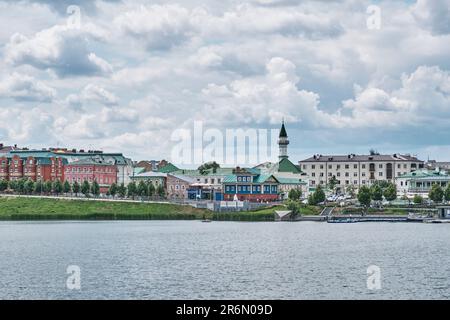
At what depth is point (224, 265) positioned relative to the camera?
7838 cm

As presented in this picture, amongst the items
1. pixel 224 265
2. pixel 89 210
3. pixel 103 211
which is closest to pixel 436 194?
pixel 103 211

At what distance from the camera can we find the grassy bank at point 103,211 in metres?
181

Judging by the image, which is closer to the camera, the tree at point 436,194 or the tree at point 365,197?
the tree at point 365,197

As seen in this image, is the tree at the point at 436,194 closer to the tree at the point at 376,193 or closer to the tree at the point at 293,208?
the tree at the point at 376,193

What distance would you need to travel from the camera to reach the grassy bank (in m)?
181

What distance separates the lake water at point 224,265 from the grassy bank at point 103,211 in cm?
5610

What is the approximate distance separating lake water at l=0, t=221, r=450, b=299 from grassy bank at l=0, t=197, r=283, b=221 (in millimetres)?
56101

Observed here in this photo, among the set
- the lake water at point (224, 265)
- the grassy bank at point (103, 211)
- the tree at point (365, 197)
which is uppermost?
the tree at point (365, 197)

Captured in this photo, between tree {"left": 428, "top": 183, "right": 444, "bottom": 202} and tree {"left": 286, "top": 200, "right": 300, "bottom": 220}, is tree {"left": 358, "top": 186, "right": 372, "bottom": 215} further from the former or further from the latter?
tree {"left": 428, "top": 183, "right": 444, "bottom": 202}

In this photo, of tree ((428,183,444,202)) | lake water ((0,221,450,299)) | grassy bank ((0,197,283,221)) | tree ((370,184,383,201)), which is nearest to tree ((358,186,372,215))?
tree ((370,184,383,201))

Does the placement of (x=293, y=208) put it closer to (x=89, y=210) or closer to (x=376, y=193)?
(x=376, y=193)

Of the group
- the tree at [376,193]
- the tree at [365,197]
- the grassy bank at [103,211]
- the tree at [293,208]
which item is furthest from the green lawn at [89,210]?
the tree at [376,193]
